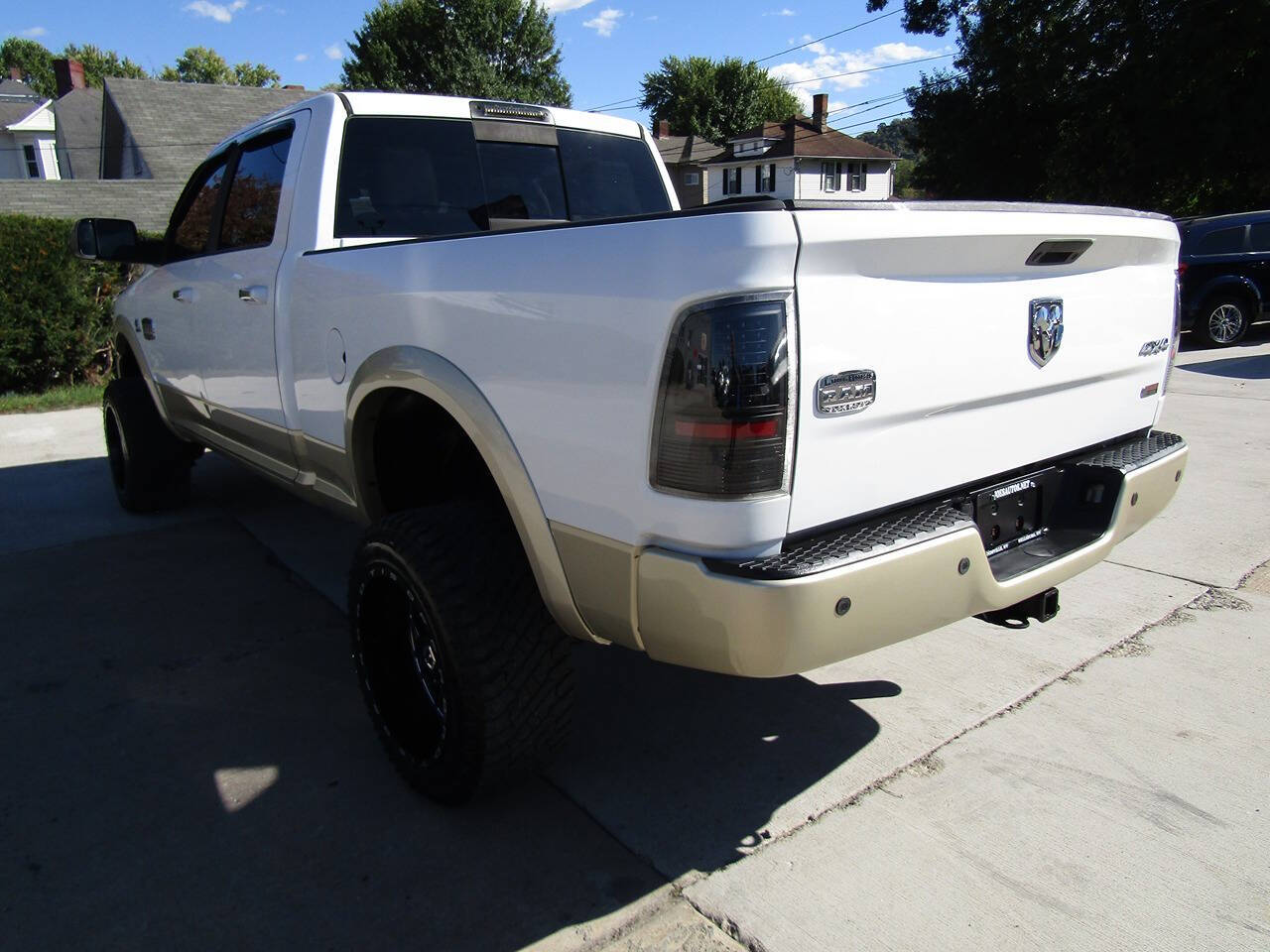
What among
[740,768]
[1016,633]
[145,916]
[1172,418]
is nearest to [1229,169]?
[1172,418]

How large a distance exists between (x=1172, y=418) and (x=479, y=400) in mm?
7060

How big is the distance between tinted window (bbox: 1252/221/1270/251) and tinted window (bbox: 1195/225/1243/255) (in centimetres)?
14

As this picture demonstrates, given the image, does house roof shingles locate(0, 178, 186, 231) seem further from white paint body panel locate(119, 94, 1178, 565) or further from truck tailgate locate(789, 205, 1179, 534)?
truck tailgate locate(789, 205, 1179, 534)

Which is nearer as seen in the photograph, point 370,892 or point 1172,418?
point 370,892

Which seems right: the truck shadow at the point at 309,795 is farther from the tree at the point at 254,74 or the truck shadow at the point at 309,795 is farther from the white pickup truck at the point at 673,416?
the tree at the point at 254,74

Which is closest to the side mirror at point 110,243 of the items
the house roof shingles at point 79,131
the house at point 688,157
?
the house roof shingles at point 79,131

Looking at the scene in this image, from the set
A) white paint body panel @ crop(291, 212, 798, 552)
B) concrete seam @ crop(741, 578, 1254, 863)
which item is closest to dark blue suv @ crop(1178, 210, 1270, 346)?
concrete seam @ crop(741, 578, 1254, 863)

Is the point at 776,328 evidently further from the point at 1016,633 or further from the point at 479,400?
the point at 1016,633

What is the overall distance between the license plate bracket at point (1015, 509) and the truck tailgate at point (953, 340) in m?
0.06

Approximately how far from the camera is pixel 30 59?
3652 inches

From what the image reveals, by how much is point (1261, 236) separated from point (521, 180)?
1198 centimetres

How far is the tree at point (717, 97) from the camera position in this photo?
249 feet

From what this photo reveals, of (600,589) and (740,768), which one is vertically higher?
(600,589)

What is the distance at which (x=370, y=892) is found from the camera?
231cm
